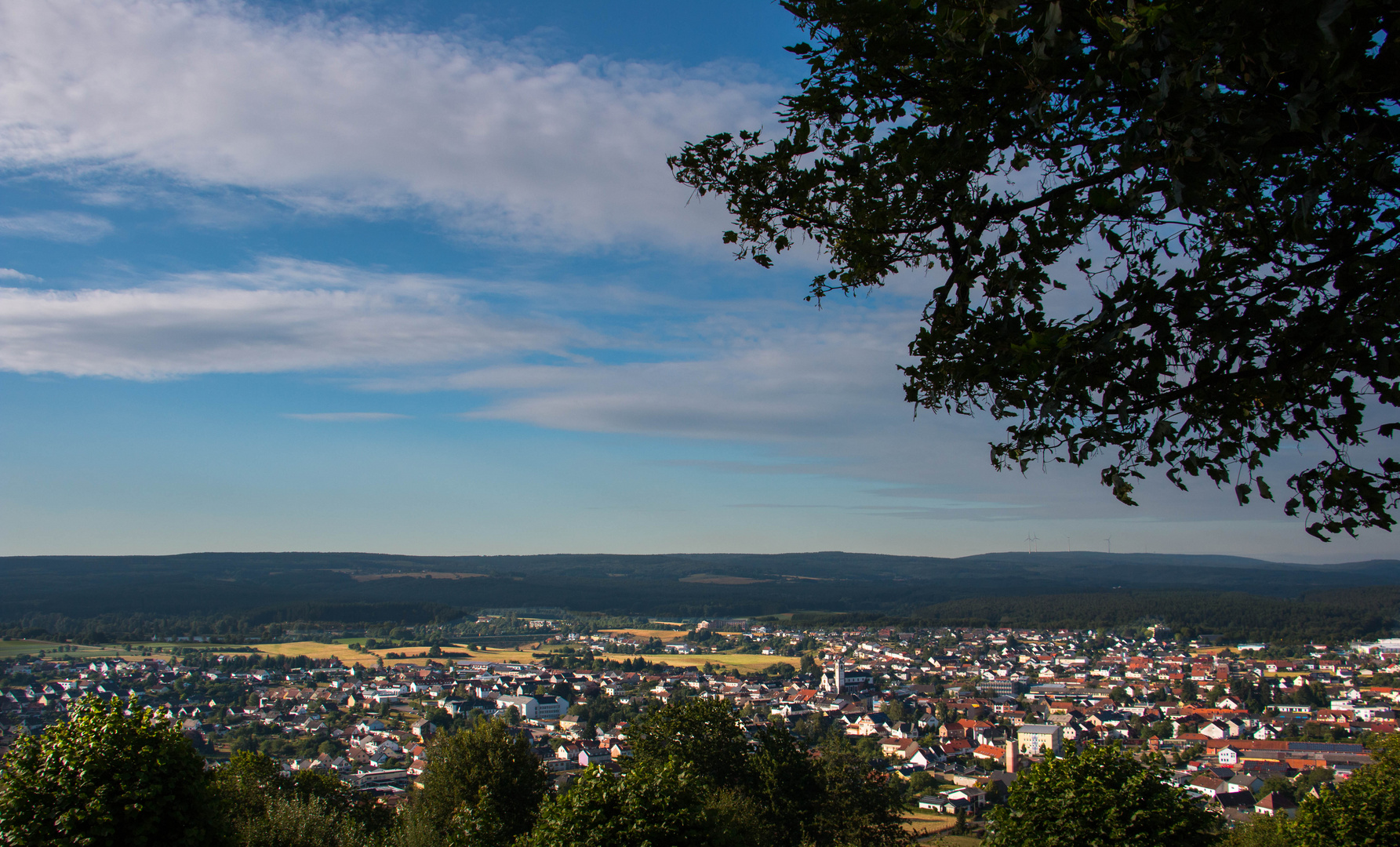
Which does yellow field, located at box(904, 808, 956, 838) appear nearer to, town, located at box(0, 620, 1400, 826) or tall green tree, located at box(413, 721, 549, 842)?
town, located at box(0, 620, 1400, 826)

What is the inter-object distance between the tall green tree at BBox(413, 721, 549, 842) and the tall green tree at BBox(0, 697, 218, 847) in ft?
40.8

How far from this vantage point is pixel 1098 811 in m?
13.1

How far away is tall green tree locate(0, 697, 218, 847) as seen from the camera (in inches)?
361

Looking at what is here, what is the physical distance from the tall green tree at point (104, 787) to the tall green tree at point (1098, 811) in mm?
11613

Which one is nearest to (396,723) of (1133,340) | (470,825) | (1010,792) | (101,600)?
(470,825)

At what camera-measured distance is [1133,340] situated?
422 cm

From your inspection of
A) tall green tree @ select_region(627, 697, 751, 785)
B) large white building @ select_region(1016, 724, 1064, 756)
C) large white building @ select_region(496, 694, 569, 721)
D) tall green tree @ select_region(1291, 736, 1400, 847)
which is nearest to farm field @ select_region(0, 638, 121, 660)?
large white building @ select_region(496, 694, 569, 721)

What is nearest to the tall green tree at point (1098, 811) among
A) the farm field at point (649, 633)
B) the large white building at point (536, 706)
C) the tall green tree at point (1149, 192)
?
the tall green tree at point (1149, 192)

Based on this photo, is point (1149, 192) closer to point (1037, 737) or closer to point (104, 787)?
point (104, 787)

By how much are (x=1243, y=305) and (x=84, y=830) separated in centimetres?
1176

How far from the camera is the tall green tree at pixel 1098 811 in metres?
12.8

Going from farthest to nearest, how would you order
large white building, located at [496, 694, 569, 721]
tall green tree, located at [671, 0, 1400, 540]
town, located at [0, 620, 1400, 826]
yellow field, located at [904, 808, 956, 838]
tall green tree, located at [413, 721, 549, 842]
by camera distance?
large white building, located at [496, 694, 569, 721] → town, located at [0, 620, 1400, 826] → yellow field, located at [904, 808, 956, 838] → tall green tree, located at [413, 721, 549, 842] → tall green tree, located at [671, 0, 1400, 540]

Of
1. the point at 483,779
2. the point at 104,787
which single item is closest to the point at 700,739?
the point at 483,779

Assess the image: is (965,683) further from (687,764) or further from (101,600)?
(101,600)
